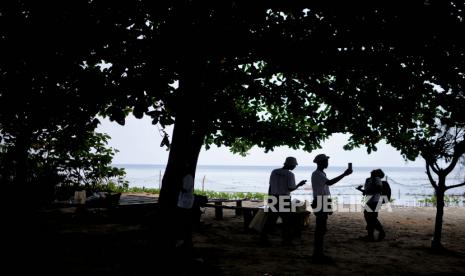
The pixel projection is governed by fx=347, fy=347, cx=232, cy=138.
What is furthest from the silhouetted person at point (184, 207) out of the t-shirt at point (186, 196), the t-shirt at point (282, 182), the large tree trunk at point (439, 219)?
the large tree trunk at point (439, 219)

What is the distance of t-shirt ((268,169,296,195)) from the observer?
908 centimetres

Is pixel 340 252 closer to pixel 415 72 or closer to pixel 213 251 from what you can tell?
pixel 213 251

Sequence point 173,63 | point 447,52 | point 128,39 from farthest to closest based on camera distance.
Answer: point 447,52
point 128,39
point 173,63

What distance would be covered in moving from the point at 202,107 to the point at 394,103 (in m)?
3.68

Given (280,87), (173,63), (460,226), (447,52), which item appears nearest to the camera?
(173,63)

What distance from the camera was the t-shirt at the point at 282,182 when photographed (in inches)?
357

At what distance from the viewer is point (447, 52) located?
6059 millimetres

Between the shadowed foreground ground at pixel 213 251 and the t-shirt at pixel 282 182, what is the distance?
1452 millimetres

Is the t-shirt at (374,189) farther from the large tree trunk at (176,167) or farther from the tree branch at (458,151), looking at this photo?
the large tree trunk at (176,167)

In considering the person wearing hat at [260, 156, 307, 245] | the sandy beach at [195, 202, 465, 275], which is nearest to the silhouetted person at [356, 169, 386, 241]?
the sandy beach at [195, 202, 465, 275]

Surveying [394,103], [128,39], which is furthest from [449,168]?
[128,39]

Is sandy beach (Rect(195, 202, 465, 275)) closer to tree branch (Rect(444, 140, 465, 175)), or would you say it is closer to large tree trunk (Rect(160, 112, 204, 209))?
large tree trunk (Rect(160, 112, 204, 209))

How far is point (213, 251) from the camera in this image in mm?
8422

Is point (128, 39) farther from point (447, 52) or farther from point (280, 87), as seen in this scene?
point (447, 52)
